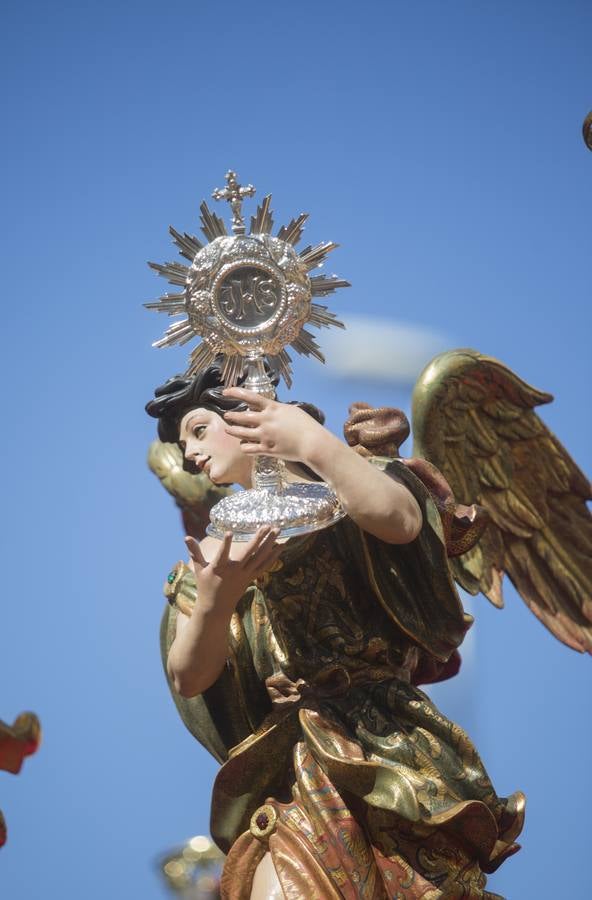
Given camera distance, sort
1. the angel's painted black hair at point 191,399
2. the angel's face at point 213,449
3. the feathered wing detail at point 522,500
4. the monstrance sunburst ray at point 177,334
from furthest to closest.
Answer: the feathered wing detail at point 522,500 → the angel's painted black hair at point 191,399 → the angel's face at point 213,449 → the monstrance sunburst ray at point 177,334

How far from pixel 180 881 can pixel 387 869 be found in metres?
1.43

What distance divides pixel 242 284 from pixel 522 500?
1332mm

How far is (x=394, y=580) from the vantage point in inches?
127

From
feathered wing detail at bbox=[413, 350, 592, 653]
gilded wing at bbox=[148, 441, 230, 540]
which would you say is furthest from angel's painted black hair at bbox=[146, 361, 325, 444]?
gilded wing at bbox=[148, 441, 230, 540]

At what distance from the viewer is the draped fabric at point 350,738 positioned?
10.1 feet

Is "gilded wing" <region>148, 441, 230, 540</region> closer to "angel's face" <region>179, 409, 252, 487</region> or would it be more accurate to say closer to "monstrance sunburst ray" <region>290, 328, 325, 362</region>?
"angel's face" <region>179, 409, 252, 487</region>

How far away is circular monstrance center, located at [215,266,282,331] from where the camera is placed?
3002 millimetres

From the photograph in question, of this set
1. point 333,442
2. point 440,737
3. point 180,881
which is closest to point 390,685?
point 440,737

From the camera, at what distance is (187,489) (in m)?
4.33

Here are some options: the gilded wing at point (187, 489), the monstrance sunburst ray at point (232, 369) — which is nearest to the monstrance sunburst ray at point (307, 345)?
the monstrance sunburst ray at point (232, 369)

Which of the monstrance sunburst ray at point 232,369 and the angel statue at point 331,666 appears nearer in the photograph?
the angel statue at point 331,666

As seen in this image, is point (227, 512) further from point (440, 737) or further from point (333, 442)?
point (440, 737)

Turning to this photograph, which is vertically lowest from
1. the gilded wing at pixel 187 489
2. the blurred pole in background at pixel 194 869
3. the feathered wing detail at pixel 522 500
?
the blurred pole in background at pixel 194 869

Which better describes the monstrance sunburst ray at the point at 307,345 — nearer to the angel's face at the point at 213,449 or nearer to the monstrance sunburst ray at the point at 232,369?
the monstrance sunburst ray at the point at 232,369
